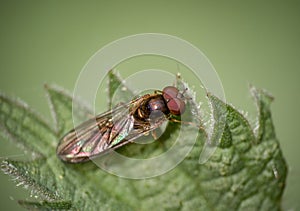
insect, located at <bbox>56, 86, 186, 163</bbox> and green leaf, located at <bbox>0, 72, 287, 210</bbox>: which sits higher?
insect, located at <bbox>56, 86, 186, 163</bbox>

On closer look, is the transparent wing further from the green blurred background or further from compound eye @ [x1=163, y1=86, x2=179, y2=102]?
the green blurred background

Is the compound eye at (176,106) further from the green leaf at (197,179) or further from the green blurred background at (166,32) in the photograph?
the green blurred background at (166,32)

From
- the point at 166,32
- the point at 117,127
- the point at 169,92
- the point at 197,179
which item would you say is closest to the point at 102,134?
the point at 117,127

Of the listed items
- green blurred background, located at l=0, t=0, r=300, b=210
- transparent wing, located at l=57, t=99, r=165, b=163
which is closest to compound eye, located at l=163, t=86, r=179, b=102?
transparent wing, located at l=57, t=99, r=165, b=163

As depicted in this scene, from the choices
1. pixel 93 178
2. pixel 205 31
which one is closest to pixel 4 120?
pixel 93 178

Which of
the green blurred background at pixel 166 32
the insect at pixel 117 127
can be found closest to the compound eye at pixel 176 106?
the insect at pixel 117 127

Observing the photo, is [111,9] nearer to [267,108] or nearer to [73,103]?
[73,103]

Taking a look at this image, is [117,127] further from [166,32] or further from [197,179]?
[166,32]
